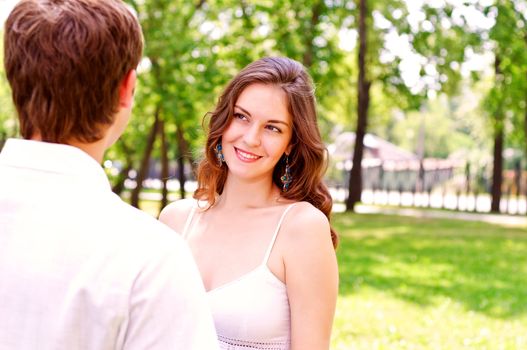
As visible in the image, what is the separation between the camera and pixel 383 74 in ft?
94.7

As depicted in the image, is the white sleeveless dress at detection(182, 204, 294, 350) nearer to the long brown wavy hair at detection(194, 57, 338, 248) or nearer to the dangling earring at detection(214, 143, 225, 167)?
the long brown wavy hair at detection(194, 57, 338, 248)

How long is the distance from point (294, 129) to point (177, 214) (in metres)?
0.66

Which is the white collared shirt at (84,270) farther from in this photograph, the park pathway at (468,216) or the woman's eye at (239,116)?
the park pathway at (468,216)

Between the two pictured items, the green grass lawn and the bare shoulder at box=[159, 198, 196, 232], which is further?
the green grass lawn

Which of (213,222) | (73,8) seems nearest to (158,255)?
(73,8)

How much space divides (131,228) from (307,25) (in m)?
22.3

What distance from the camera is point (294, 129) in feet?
10.8

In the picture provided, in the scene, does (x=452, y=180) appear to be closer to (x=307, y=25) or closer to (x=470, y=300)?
(x=307, y=25)

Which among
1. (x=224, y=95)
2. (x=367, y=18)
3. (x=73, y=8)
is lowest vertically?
(x=367, y=18)

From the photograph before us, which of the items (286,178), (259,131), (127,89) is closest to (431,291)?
(286,178)

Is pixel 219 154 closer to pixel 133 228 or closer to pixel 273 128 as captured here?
pixel 273 128

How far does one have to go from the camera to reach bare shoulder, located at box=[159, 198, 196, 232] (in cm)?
347

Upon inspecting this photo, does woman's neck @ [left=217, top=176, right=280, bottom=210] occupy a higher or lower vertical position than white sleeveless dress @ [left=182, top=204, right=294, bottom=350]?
higher

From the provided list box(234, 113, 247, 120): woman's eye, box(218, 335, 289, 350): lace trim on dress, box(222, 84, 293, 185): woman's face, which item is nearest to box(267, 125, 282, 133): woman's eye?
box(222, 84, 293, 185): woman's face
